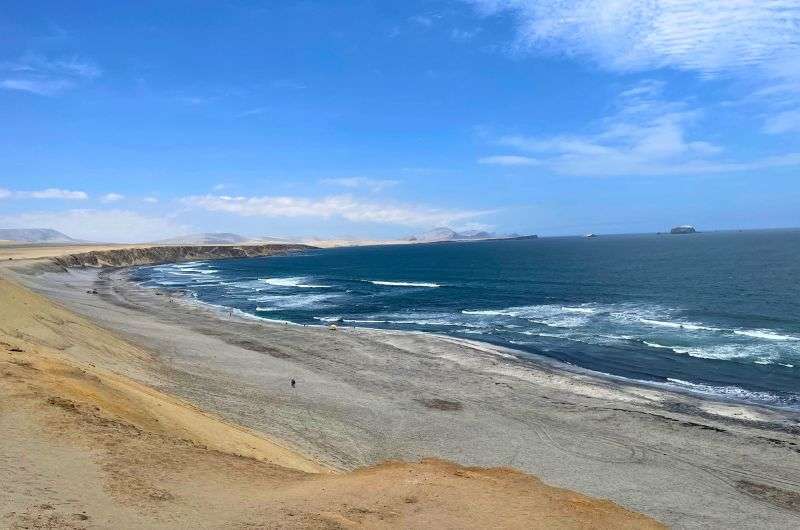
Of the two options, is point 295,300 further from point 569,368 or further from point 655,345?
point 655,345

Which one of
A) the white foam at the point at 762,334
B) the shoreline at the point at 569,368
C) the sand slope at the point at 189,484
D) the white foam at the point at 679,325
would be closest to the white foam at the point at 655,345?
the white foam at the point at 679,325

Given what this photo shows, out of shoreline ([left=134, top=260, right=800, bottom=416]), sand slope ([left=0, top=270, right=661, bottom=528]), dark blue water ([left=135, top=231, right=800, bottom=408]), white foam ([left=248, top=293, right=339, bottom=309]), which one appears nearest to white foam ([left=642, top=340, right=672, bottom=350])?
dark blue water ([left=135, top=231, right=800, bottom=408])

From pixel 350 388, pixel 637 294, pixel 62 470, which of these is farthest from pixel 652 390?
pixel 637 294

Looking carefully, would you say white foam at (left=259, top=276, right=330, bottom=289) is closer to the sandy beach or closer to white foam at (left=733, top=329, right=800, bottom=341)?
the sandy beach

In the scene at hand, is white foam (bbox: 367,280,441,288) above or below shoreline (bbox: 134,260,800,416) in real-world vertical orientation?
above

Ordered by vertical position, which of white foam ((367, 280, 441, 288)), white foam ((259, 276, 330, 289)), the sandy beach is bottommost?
the sandy beach

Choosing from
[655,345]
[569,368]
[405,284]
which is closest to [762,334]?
[655,345]

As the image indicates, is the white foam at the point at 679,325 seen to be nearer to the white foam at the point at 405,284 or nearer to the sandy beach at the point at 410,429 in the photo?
the sandy beach at the point at 410,429

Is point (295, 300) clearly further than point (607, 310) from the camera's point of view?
Yes
